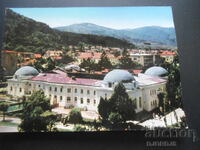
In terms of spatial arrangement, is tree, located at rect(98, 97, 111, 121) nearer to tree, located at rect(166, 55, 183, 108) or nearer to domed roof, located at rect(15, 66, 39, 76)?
tree, located at rect(166, 55, 183, 108)

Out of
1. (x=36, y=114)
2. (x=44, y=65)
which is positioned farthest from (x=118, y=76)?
(x=36, y=114)

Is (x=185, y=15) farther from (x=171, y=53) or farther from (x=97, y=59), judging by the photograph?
(x=97, y=59)

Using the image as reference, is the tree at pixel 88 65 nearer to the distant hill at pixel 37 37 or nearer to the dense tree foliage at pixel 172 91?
the distant hill at pixel 37 37

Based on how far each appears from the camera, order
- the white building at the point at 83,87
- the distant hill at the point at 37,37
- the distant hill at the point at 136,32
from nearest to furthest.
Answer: the white building at the point at 83,87
the distant hill at the point at 37,37
the distant hill at the point at 136,32

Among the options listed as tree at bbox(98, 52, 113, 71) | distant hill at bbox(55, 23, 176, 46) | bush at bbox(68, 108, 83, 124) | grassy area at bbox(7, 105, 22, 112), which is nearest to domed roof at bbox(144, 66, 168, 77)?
distant hill at bbox(55, 23, 176, 46)

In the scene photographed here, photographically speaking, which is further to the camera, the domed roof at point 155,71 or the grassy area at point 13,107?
the domed roof at point 155,71

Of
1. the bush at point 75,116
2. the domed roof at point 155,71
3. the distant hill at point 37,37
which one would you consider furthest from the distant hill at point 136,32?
the bush at point 75,116

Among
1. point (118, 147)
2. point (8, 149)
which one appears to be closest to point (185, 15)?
point (118, 147)
